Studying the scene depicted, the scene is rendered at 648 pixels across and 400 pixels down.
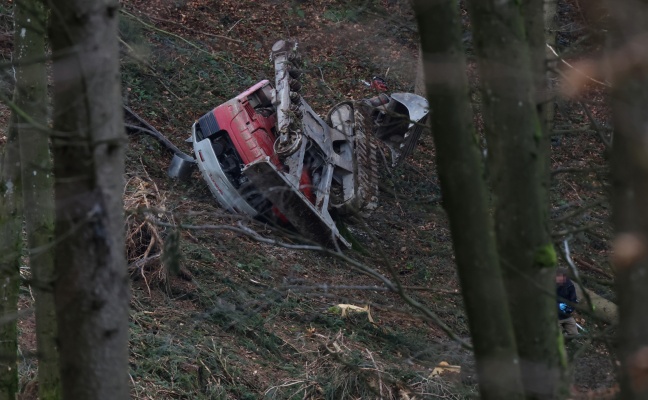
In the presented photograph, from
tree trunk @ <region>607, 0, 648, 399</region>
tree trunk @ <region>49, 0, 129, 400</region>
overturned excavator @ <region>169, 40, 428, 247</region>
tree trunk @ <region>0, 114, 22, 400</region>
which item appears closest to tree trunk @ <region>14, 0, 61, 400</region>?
tree trunk @ <region>0, 114, 22, 400</region>

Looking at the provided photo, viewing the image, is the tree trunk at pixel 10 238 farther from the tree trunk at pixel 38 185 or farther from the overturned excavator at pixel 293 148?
the overturned excavator at pixel 293 148

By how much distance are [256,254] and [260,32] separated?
10.9 metres

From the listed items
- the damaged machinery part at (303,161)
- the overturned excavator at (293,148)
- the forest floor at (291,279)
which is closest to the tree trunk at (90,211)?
the forest floor at (291,279)

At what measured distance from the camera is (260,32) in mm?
22094

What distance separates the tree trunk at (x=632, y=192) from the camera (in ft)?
5.97

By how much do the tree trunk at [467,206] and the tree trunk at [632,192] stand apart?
3.26ft

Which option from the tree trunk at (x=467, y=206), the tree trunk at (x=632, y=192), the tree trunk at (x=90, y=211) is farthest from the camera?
the tree trunk at (x=467, y=206)

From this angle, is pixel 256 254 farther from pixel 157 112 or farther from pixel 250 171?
pixel 157 112

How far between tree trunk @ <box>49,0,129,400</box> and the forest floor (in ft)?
1.41

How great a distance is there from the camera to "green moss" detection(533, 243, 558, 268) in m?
3.29

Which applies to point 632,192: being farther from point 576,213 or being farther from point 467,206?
point 576,213

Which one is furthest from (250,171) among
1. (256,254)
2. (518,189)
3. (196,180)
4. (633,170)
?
(633,170)

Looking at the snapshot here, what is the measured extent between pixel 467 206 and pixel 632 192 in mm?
1159

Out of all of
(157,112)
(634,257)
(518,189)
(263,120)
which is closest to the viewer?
(634,257)
